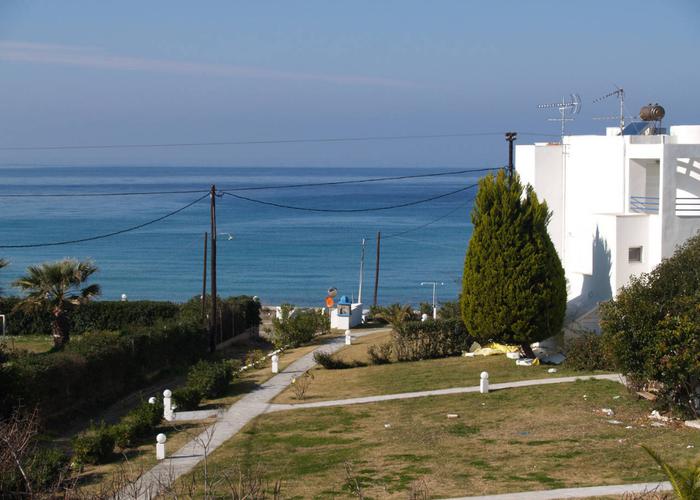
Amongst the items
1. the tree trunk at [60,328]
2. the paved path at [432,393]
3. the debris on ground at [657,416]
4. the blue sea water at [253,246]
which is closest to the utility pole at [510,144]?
→ the paved path at [432,393]

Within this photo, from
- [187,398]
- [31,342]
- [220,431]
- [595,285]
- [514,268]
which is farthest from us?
[31,342]

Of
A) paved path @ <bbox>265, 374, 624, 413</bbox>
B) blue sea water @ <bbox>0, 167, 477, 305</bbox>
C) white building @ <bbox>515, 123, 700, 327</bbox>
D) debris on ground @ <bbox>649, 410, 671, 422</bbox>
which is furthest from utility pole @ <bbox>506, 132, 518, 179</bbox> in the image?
blue sea water @ <bbox>0, 167, 477, 305</bbox>

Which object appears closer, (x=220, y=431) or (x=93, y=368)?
(x=220, y=431)

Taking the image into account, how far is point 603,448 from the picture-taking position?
1695 cm

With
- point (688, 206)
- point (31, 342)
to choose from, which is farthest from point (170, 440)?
point (31, 342)

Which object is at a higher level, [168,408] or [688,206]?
[688,206]

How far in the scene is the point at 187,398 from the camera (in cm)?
2334

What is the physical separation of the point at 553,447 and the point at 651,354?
323cm

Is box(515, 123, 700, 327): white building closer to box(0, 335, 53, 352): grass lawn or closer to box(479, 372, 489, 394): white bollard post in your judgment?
box(479, 372, 489, 394): white bollard post

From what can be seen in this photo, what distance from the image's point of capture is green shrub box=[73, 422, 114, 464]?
18.4 m

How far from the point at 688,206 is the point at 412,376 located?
9.80 meters

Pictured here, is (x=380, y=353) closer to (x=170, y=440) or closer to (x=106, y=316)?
(x=170, y=440)

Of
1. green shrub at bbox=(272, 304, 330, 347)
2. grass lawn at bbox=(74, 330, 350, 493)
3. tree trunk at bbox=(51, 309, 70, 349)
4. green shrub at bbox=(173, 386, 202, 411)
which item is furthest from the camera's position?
green shrub at bbox=(272, 304, 330, 347)

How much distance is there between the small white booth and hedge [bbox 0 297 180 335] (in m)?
6.90
